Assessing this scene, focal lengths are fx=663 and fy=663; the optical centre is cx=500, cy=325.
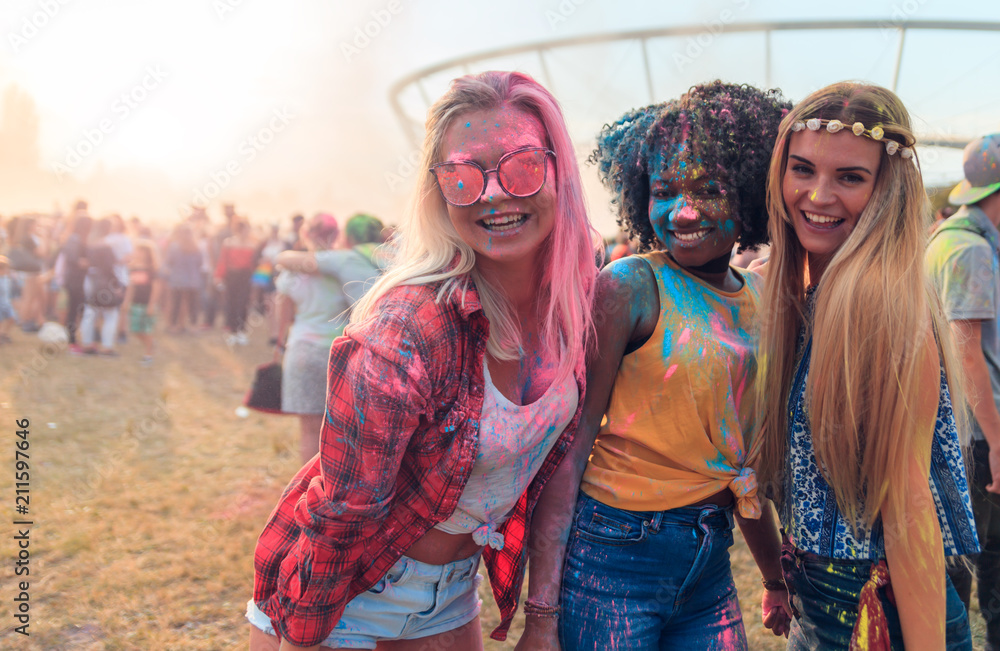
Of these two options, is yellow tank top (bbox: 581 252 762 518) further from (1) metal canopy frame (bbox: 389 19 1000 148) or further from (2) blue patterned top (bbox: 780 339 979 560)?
(1) metal canopy frame (bbox: 389 19 1000 148)

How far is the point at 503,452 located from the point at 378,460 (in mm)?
307

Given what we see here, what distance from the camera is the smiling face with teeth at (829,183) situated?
1.60 meters

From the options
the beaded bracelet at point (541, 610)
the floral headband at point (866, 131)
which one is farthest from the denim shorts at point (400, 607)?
the floral headband at point (866, 131)

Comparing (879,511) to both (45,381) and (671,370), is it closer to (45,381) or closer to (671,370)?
(671,370)

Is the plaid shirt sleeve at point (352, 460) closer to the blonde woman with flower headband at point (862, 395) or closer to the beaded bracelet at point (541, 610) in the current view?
the beaded bracelet at point (541, 610)

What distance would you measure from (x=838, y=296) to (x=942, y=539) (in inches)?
23.8

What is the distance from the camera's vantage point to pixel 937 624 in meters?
1.48

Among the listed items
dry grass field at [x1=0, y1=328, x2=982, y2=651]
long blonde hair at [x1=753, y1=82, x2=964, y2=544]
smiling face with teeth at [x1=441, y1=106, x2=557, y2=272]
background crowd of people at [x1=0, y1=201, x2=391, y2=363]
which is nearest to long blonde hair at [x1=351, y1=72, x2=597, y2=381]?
smiling face with teeth at [x1=441, y1=106, x2=557, y2=272]

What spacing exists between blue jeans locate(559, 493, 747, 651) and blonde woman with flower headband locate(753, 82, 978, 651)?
0.23 m

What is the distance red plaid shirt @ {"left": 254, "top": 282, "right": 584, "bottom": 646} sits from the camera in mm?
1403

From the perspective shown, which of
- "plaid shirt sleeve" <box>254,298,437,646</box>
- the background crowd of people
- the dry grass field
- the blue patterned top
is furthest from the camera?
the background crowd of people

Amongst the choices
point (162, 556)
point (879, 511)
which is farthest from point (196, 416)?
point (879, 511)

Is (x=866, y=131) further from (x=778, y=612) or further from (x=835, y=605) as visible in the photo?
(x=778, y=612)

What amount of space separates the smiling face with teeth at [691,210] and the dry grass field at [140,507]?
2481 millimetres
